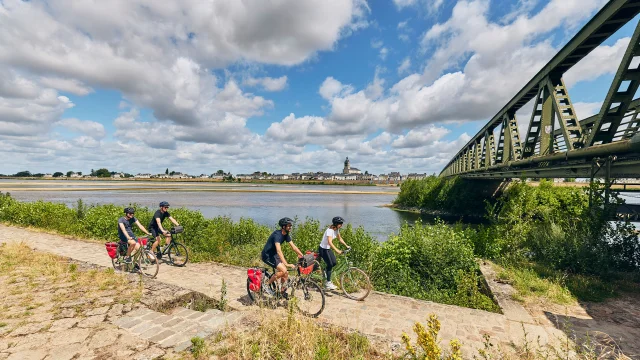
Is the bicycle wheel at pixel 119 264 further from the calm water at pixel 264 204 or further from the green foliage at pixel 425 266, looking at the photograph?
the green foliage at pixel 425 266

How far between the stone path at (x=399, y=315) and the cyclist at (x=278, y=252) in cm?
113

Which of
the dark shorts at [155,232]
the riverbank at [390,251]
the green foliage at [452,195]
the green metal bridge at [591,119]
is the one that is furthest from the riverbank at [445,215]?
the dark shorts at [155,232]

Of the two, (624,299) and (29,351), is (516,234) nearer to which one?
(624,299)

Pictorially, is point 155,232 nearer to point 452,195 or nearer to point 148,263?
point 148,263

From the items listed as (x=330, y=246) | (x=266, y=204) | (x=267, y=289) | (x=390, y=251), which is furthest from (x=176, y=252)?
(x=266, y=204)

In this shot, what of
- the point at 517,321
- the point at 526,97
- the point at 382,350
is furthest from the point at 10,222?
the point at 526,97

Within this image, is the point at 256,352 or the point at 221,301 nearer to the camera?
the point at 256,352

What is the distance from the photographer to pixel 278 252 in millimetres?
6438

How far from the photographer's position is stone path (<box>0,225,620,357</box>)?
5551mm

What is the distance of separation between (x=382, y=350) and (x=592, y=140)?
8.94m

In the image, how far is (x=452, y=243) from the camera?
9.98m

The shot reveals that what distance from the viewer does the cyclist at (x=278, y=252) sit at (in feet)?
21.0

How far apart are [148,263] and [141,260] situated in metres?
0.22

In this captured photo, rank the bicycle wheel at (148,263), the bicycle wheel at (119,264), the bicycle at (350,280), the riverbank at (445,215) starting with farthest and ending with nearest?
the riverbank at (445,215) < the bicycle wheel at (119,264) < the bicycle wheel at (148,263) < the bicycle at (350,280)
